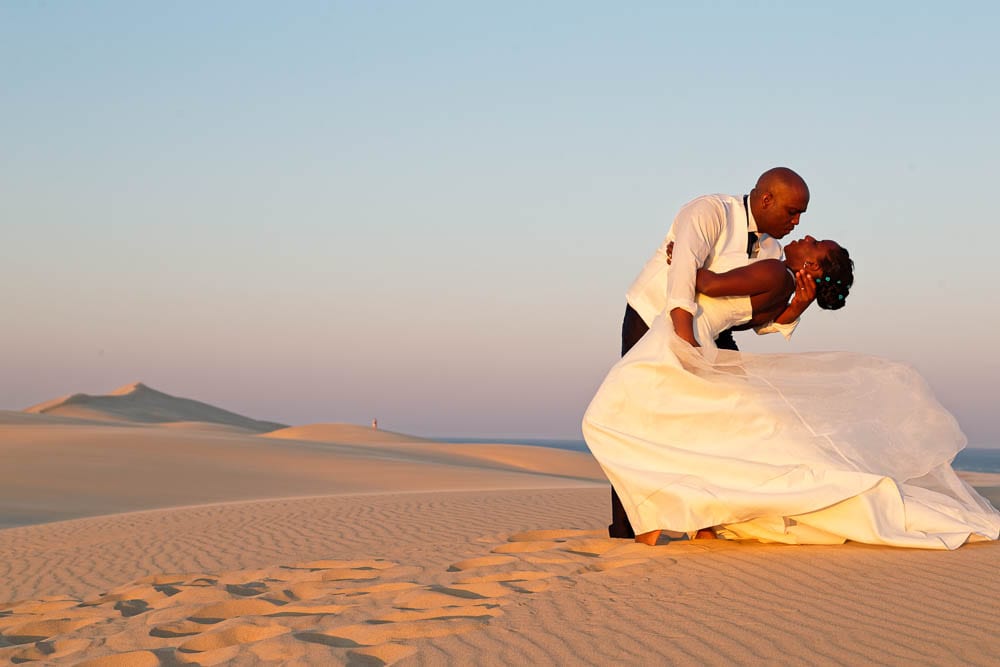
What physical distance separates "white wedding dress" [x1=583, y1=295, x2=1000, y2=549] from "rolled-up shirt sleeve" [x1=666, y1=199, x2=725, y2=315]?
7.8 inches

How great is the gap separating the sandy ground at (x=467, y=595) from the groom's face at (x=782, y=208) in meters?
1.89

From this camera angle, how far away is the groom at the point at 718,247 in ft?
20.6

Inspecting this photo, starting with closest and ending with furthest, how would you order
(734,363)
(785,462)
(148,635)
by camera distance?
(148,635)
(785,462)
(734,363)

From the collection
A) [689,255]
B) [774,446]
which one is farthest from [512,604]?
[689,255]

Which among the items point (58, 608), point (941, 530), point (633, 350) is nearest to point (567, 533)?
point (633, 350)

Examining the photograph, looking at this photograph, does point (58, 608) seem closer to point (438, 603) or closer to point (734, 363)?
point (438, 603)

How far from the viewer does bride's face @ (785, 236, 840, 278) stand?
6395 millimetres

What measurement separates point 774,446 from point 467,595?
1.89 meters

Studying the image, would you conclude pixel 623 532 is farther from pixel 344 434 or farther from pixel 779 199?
pixel 344 434

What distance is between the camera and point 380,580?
6258mm

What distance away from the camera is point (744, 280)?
20.8 feet

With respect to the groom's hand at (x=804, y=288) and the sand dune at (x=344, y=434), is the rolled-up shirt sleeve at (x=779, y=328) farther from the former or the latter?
the sand dune at (x=344, y=434)

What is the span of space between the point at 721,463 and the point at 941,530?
1270 millimetres

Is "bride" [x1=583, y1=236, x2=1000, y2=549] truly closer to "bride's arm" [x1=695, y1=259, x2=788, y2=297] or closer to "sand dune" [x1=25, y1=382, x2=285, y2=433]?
"bride's arm" [x1=695, y1=259, x2=788, y2=297]
